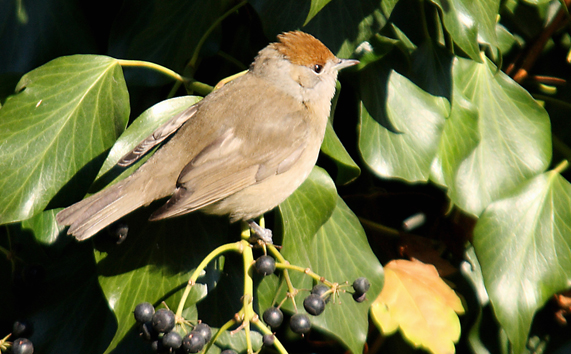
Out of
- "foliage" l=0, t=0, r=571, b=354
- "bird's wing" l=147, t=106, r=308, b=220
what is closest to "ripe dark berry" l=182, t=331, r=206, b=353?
"foliage" l=0, t=0, r=571, b=354

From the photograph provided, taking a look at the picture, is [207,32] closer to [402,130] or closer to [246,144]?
[246,144]

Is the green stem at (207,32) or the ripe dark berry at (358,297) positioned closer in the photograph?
the ripe dark berry at (358,297)

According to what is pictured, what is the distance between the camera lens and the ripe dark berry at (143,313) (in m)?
1.78

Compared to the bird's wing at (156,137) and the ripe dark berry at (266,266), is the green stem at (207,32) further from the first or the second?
the ripe dark berry at (266,266)

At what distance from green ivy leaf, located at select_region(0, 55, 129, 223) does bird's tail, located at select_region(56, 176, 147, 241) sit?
0.12 meters

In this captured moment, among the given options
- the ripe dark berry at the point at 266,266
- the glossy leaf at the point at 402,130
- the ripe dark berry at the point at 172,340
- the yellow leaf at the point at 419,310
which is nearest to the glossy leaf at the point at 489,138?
the glossy leaf at the point at 402,130

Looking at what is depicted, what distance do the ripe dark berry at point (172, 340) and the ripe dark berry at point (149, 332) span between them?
0.19 feet

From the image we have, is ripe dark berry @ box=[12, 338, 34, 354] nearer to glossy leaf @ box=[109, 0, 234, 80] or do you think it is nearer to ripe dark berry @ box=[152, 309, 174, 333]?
ripe dark berry @ box=[152, 309, 174, 333]

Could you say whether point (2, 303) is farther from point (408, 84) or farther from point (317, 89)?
point (408, 84)

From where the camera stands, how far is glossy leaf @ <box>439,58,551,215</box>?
7.40 feet

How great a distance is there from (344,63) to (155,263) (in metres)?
1.14

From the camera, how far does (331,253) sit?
2221mm

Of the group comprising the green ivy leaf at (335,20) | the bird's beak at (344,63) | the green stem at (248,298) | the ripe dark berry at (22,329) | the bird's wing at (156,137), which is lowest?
the ripe dark berry at (22,329)

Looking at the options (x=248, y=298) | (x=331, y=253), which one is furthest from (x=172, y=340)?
(x=331, y=253)
